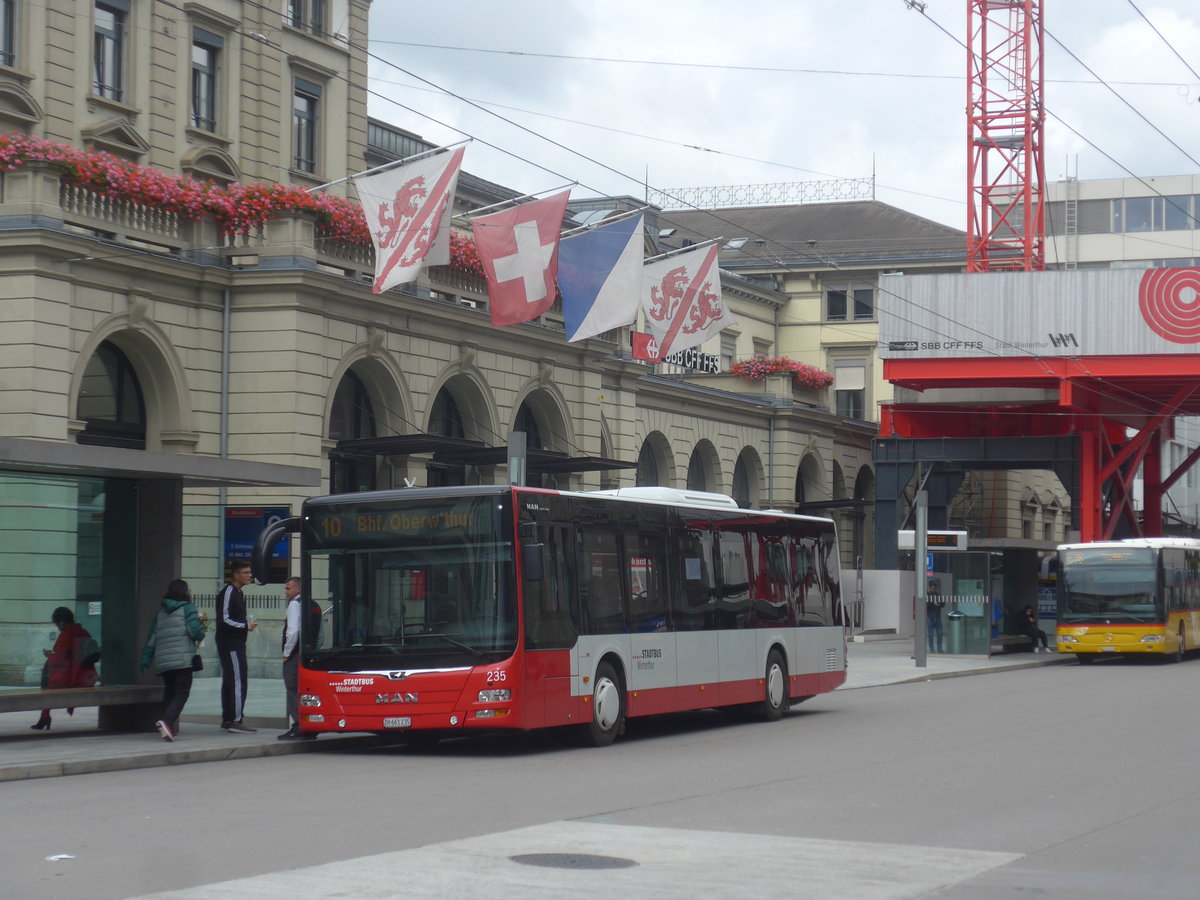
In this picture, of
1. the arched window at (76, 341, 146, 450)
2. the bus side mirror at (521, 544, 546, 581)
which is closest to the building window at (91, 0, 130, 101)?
the arched window at (76, 341, 146, 450)

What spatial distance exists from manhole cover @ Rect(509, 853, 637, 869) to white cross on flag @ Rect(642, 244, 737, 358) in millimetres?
20827

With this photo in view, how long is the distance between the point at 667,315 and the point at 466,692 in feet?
50.7

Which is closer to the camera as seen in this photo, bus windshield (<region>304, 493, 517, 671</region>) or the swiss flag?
bus windshield (<region>304, 493, 517, 671</region>)

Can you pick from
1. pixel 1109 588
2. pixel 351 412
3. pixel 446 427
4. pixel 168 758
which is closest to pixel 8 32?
pixel 351 412

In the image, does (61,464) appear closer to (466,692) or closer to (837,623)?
(466,692)

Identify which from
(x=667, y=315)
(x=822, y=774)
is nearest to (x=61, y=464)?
(x=822, y=774)

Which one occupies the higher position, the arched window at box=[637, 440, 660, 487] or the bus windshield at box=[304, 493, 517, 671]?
the arched window at box=[637, 440, 660, 487]

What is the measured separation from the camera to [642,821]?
38.2 ft

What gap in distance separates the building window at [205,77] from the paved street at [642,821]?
66.2 ft

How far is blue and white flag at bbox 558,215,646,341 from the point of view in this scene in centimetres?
2867

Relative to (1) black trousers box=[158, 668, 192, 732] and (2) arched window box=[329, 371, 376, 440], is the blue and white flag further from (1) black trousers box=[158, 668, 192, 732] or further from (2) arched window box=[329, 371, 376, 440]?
(1) black trousers box=[158, 668, 192, 732]

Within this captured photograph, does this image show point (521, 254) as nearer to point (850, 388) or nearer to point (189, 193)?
point (189, 193)

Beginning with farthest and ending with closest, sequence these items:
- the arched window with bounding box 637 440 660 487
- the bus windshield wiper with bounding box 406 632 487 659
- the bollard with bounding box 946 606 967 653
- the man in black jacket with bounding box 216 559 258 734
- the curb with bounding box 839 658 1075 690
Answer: the arched window with bounding box 637 440 660 487 < the bollard with bounding box 946 606 967 653 < the curb with bounding box 839 658 1075 690 < the man in black jacket with bounding box 216 559 258 734 < the bus windshield wiper with bounding box 406 632 487 659

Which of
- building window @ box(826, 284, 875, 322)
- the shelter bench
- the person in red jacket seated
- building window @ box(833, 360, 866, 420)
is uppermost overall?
building window @ box(826, 284, 875, 322)
